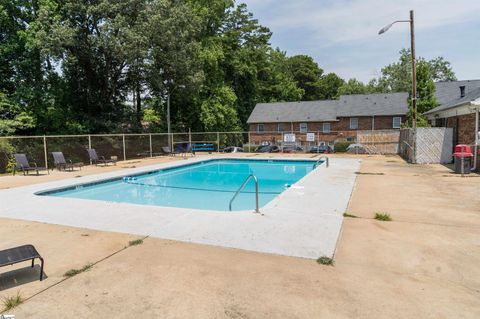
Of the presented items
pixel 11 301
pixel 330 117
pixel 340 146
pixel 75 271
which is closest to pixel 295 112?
pixel 330 117

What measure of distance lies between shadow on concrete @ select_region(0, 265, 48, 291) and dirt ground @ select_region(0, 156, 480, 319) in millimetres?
13

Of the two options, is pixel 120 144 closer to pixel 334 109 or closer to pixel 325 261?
pixel 325 261

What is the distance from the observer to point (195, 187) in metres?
12.1

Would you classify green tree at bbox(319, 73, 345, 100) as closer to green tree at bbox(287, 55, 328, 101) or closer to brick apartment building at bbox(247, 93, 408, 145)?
green tree at bbox(287, 55, 328, 101)

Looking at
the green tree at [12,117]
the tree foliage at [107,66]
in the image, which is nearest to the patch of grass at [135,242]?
the green tree at [12,117]

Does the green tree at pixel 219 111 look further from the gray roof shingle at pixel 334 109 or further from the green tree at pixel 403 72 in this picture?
the green tree at pixel 403 72

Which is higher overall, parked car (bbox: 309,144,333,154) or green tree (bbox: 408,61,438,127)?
green tree (bbox: 408,61,438,127)

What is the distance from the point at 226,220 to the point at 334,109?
31887mm

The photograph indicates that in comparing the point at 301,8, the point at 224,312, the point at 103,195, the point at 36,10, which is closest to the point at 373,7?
the point at 301,8

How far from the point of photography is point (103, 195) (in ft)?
33.6

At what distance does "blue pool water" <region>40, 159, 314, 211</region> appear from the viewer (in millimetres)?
9625

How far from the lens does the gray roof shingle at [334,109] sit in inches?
1292

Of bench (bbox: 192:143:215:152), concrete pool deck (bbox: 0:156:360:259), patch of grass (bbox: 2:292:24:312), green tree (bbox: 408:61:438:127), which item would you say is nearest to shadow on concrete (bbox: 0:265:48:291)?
patch of grass (bbox: 2:292:24:312)

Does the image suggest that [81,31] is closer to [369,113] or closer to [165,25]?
[165,25]
